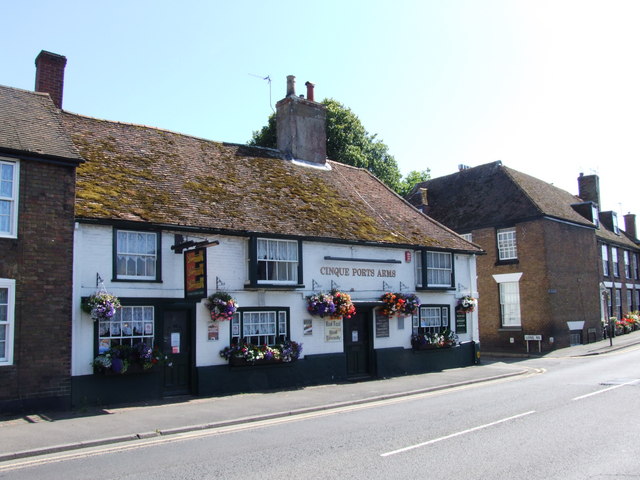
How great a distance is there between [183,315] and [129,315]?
1.50m

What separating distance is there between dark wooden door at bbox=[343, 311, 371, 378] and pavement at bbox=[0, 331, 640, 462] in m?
1.03

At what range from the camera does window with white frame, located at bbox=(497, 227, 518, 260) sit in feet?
99.9

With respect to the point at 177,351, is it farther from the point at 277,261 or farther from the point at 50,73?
the point at 50,73

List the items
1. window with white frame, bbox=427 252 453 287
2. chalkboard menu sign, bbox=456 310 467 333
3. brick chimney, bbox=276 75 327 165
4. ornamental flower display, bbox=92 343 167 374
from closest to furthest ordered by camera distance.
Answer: ornamental flower display, bbox=92 343 167 374 < window with white frame, bbox=427 252 453 287 < chalkboard menu sign, bbox=456 310 467 333 < brick chimney, bbox=276 75 327 165

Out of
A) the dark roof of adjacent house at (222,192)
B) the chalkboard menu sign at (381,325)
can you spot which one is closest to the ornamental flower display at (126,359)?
the dark roof of adjacent house at (222,192)

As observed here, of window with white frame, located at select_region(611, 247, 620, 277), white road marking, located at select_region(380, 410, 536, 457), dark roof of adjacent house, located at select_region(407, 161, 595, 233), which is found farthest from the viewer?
window with white frame, located at select_region(611, 247, 620, 277)

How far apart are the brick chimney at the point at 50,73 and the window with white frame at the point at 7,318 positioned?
765cm

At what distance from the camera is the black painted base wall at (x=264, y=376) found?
13481 mm

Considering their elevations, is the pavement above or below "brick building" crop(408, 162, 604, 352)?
below

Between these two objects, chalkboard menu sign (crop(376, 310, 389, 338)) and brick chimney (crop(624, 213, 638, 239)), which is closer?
chalkboard menu sign (crop(376, 310, 389, 338))

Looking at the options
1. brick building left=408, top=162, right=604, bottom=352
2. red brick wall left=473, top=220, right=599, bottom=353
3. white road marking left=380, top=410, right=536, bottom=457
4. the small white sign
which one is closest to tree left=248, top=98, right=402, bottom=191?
brick building left=408, top=162, right=604, bottom=352

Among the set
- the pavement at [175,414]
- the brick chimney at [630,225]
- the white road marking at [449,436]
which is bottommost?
the pavement at [175,414]

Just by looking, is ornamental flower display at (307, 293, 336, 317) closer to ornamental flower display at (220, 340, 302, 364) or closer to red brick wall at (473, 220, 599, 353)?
ornamental flower display at (220, 340, 302, 364)

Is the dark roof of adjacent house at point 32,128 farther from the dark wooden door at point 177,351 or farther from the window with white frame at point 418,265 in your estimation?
the window with white frame at point 418,265
